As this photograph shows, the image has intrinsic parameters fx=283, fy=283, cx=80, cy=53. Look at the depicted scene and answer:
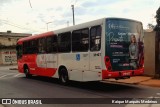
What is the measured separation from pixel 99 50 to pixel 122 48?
3.44 feet

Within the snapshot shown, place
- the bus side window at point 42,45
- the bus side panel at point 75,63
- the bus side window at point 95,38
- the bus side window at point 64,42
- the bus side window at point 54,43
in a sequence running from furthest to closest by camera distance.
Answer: the bus side window at point 42,45
the bus side window at point 54,43
the bus side window at point 64,42
the bus side panel at point 75,63
the bus side window at point 95,38

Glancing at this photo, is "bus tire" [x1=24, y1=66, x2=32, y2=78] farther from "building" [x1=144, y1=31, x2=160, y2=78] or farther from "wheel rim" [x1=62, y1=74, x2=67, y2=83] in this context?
"building" [x1=144, y1=31, x2=160, y2=78]

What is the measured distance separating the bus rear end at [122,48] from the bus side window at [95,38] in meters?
0.43

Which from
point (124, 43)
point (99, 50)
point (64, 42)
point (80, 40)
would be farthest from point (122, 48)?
point (64, 42)

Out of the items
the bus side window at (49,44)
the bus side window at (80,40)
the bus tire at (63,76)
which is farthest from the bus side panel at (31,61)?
the bus side window at (80,40)

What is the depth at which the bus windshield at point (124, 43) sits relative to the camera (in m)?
11.9

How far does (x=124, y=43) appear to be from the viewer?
40.5ft

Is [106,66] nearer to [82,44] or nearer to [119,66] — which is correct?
[119,66]

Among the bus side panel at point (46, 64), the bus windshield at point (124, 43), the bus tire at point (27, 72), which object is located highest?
the bus windshield at point (124, 43)

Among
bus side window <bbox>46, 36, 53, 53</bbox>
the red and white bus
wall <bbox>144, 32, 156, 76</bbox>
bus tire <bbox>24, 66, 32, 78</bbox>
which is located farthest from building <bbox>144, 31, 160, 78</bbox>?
bus tire <bbox>24, 66, 32, 78</bbox>

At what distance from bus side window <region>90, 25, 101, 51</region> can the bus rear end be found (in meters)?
0.43

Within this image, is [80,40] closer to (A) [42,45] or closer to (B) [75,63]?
(B) [75,63]

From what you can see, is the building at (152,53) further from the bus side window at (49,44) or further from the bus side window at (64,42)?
the bus side window at (49,44)

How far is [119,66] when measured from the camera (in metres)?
12.2
